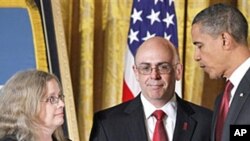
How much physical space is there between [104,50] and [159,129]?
43.9 inches

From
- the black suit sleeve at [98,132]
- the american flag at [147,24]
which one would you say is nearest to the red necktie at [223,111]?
the black suit sleeve at [98,132]

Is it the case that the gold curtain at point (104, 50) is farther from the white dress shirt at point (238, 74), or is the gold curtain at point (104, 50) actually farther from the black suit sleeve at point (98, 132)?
the white dress shirt at point (238, 74)

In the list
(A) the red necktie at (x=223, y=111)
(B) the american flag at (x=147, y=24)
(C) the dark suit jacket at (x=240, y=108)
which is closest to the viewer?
(C) the dark suit jacket at (x=240, y=108)

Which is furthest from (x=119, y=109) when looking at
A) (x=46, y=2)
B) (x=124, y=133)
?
(x=46, y=2)

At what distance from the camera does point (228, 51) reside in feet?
7.62

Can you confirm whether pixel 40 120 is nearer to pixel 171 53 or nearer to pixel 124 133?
pixel 124 133

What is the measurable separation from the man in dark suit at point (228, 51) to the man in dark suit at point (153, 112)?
25 cm

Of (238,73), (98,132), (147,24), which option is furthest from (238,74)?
(147,24)

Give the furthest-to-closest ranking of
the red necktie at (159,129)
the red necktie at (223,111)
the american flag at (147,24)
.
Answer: the american flag at (147,24)
the red necktie at (159,129)
the red necktie at (223,111)

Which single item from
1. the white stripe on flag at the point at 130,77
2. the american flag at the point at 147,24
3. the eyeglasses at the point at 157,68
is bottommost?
the white stripe on flag at the point at 130,77

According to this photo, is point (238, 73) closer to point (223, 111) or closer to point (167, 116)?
point (223, 111)

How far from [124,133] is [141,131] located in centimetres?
8

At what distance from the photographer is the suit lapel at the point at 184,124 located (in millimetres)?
2592

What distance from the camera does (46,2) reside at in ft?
10.5
